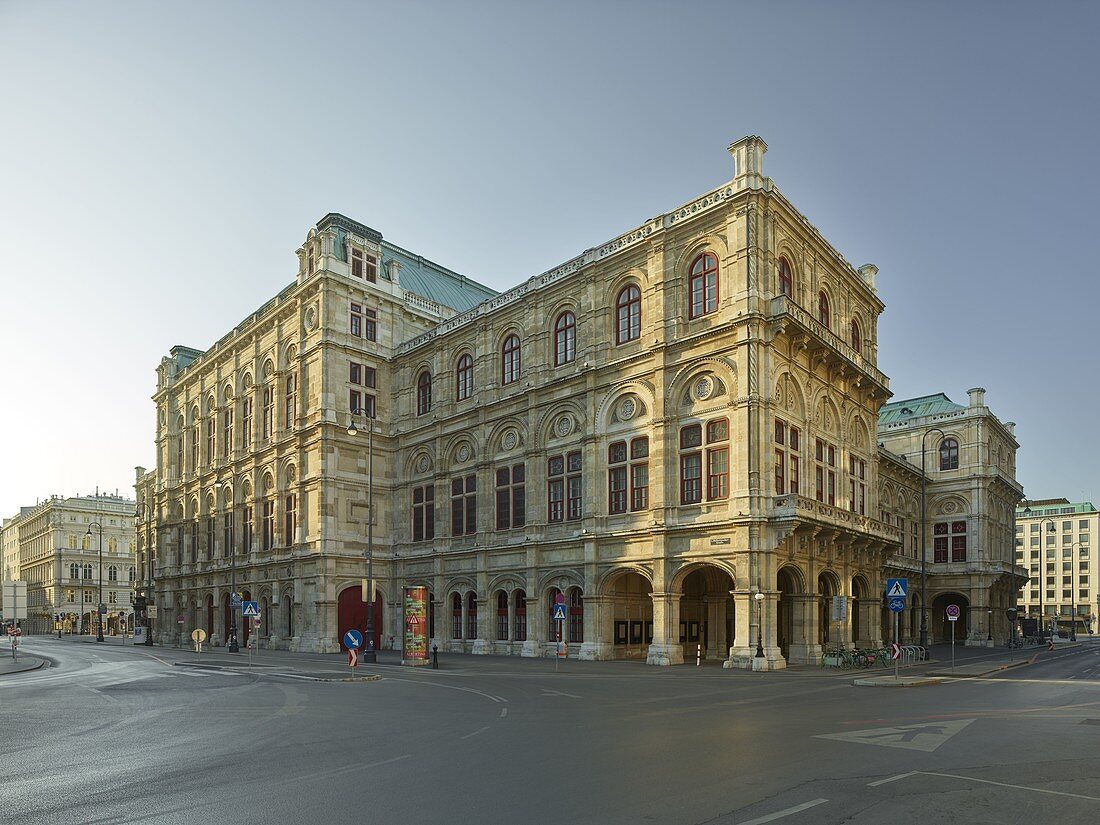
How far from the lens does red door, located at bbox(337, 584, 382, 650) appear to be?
51.1 meters

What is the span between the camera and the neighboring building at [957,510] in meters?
69.0

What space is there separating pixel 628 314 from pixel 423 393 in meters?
17.3

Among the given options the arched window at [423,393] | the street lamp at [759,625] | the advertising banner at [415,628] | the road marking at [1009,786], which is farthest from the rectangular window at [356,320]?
the road marking at [1009,786]

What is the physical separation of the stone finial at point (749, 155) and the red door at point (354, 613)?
32595 mm

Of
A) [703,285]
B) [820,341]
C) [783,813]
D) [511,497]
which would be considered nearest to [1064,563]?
[820,341]

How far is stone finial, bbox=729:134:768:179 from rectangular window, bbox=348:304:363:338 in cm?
2688

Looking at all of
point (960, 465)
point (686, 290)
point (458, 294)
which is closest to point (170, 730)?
point (686, 290)

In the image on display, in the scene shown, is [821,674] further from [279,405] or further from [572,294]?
[279,405]

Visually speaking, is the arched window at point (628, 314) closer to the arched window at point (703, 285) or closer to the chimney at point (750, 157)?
the arched window at point (703, 285)

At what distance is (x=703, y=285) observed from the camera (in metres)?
37.9

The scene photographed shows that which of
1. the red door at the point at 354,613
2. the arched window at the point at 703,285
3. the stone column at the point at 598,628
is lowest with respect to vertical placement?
the red door at the point at 354,613

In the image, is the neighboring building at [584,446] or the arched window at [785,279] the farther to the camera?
the arched window at [785,279]

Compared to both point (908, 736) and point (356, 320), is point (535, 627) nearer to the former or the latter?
point (356, 320)

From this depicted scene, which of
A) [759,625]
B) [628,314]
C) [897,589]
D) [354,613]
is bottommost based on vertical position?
[354,613]
